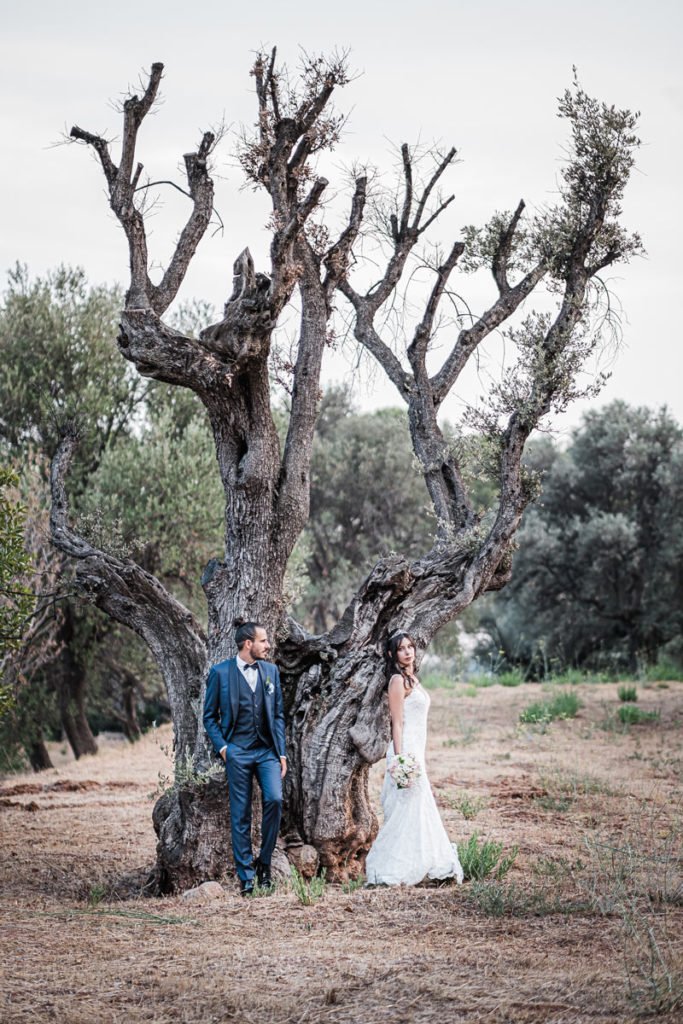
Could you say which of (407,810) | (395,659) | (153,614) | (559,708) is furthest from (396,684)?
(559,708)

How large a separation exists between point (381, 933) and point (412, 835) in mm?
2085

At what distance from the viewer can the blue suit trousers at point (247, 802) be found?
7.88 meters

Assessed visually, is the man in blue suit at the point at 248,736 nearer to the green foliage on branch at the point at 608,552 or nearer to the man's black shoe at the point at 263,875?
the man's black shoe at the point at 263,875

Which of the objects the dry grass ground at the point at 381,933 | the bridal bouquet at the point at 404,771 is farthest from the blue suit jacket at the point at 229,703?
the dry grass ground at the point at 381,933

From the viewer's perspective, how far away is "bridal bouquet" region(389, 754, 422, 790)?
28.0 feet

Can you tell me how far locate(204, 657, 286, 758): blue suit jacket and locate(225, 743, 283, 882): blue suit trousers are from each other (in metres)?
0.15

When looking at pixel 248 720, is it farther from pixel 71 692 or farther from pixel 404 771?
pixel 71 692

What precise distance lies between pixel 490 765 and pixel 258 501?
6815 millimetres

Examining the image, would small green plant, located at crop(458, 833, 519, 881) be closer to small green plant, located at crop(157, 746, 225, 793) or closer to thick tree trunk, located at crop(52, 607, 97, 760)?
small green plant, located at crop(157, 746, 225, 793)

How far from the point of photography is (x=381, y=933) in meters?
6.32

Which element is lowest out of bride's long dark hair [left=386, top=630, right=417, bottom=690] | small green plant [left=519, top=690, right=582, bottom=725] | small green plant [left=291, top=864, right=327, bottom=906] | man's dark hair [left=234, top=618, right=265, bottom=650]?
small green plant [left=291, top=864, right=327, bottom=906]

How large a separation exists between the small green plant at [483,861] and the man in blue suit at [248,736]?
60.1 inches

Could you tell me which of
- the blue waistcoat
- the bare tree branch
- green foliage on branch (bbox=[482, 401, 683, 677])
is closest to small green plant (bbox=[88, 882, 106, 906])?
the bare tree branch

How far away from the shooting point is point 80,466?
16.9 metres
